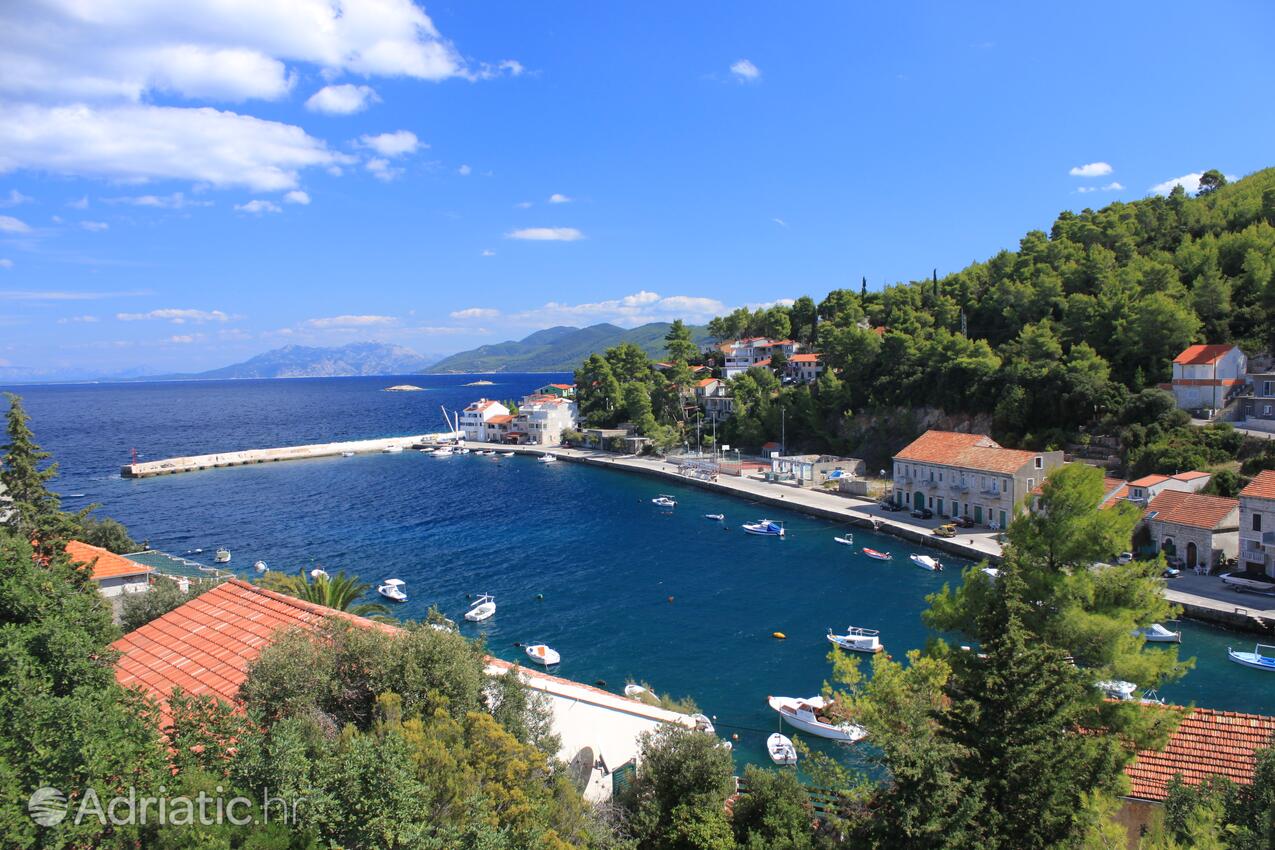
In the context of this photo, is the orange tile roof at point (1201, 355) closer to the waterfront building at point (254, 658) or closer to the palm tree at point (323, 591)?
the waterfront building at point (254, 658)

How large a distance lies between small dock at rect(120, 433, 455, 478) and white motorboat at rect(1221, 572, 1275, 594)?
82369 mm

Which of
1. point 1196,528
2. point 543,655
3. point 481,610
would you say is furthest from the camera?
point 1196,528

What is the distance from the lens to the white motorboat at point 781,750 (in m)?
20.4

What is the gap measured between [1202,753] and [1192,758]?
9.5 inches

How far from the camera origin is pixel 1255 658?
2498 cm

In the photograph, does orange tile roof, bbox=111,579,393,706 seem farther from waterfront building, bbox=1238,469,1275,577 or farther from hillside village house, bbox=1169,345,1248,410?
hillside village house, bbox=1169,345,1248,410

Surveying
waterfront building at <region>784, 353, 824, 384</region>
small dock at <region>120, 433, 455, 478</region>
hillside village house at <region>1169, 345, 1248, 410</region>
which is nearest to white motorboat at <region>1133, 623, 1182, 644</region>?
hillside village house at <region>1169, 345, 1248, 410</region>

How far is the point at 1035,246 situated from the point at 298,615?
7761 centimetres

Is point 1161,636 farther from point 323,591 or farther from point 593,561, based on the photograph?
point 323,591

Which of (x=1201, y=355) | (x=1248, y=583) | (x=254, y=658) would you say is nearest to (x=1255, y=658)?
(x=1248, y=583)

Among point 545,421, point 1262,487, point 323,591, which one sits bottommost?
point 323,591

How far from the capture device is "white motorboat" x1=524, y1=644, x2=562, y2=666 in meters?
26.7

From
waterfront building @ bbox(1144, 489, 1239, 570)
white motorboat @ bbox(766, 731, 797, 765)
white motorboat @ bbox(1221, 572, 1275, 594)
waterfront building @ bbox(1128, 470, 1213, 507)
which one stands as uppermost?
waterfront building @ bbox(1128, 470, 1213, 507)

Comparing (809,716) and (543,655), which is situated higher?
(543,655)
